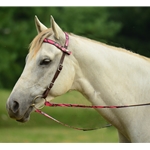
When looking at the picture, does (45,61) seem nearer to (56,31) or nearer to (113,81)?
(56,31)

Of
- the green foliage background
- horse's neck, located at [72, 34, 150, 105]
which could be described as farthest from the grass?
horse's neck, located at [72, 34, 150, 105]

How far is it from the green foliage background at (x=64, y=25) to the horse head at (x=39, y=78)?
14.3 metres

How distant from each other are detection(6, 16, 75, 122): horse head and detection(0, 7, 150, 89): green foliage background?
46.9ft

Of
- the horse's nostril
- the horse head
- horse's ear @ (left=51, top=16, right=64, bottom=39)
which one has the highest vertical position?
horse's ear @ (left=51, top=16, right=64, bottom=39)

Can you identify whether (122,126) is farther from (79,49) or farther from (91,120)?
(79,49)

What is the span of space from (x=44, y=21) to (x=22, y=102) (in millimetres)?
20311

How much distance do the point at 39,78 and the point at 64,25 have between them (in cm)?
1890

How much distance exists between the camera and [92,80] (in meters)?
4.53

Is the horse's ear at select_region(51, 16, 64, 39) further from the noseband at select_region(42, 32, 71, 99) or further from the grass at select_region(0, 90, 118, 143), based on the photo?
the grass at select_region(0, 90, 118, 143)

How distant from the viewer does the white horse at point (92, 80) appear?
441cm

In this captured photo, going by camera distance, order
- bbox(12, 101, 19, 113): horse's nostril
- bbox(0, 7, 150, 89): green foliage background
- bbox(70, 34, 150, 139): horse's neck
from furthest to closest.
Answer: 1. bbox(0, 7, 150, 89): green foliage background
2. bbox(70, 34, 150, 139): horse's neck
3. bbox(12, 101, 19, 113): horse's nostril

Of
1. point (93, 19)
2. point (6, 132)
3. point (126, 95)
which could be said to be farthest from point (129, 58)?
point (93, 19)

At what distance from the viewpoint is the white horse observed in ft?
14.5

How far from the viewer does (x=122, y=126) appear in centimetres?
451
